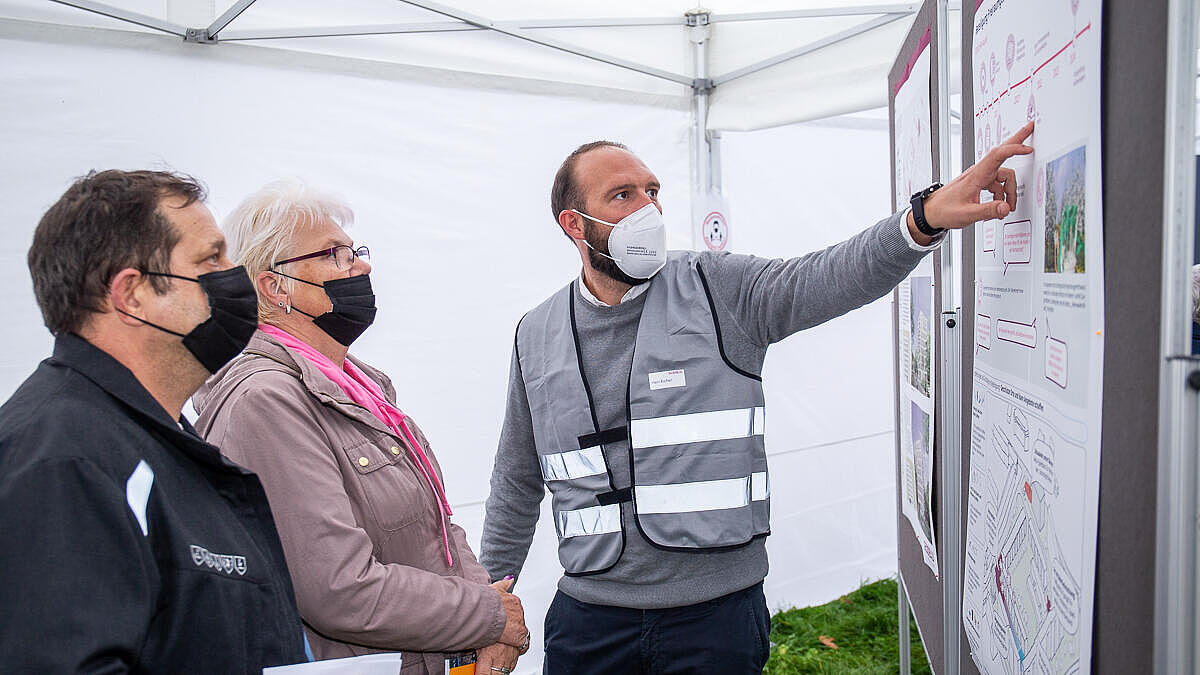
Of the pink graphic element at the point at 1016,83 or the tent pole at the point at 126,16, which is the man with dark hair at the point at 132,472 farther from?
the tent pole at the point at 126,16

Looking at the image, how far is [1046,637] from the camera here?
1.22m

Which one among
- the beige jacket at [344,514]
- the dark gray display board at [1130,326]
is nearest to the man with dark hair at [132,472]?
the beige jacket at [344,514]

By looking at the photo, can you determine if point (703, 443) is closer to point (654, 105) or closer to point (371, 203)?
point (371, 203)

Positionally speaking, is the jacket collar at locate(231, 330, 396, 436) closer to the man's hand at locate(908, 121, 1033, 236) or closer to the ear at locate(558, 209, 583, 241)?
the ear at locate(558, 209, 583, 241)

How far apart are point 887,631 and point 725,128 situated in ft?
9.59

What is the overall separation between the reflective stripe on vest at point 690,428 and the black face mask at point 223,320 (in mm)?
924

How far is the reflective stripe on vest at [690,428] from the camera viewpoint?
1952 millimetres

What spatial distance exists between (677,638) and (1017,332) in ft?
3.45

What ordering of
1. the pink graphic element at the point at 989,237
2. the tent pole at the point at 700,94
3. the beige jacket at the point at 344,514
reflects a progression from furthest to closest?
the tent pole at the point at 700,94, the beige jacket at the point at 344,514, the pink graphic element at the point at 989,237

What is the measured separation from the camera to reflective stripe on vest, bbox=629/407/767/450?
76.9 inches

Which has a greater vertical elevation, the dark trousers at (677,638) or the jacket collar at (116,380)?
the jacket collar at (116,380)

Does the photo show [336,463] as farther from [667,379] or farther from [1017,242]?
[1017,242]

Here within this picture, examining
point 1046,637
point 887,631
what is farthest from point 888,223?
point 887,631

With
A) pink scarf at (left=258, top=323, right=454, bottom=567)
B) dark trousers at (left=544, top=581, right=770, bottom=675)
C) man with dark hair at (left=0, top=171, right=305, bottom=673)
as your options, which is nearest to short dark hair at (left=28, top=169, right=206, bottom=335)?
man with dark hair at (left=0, top=171, right=305, bottom=673)
